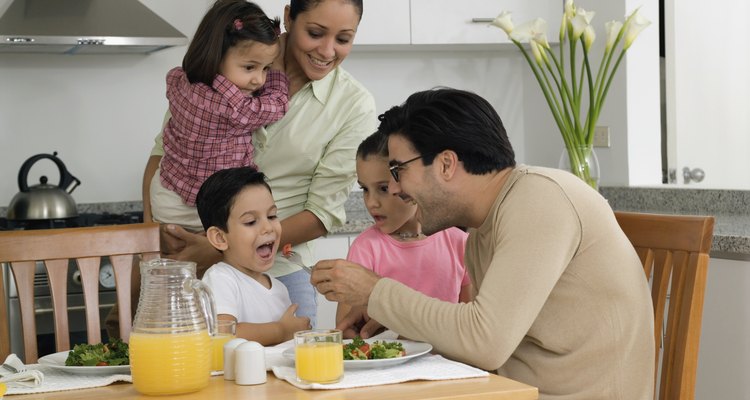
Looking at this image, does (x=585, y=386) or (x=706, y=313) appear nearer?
(x=585, y=386)

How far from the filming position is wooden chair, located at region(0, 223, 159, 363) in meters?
2.05

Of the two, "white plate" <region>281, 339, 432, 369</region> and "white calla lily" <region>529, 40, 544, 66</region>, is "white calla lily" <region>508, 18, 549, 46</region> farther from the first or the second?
"white plate" <region>281, 339, 432, 369</region>

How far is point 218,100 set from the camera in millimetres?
2318

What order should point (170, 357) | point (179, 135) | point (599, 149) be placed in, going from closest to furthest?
point (170, 357) → point (179, 135) → point (599, 149)

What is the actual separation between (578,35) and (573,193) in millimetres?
2052

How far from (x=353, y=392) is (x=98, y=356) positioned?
18.2 inches

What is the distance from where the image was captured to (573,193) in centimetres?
168

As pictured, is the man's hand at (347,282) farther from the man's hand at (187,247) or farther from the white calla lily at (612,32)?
the white calla lily at (612,32)

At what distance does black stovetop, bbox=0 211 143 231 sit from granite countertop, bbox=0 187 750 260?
26 cm

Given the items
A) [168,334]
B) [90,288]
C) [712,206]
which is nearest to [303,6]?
[90,288]

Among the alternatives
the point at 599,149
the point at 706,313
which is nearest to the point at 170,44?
the point at 599,149

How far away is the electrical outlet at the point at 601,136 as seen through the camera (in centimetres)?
395

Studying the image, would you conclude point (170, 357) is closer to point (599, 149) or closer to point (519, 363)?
point (519, 363)

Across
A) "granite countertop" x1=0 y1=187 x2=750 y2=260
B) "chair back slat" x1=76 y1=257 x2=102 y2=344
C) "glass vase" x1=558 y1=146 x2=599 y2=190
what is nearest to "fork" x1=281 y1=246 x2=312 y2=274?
"chair back slat" x1=76 y1=257 x2=102 y2=344
